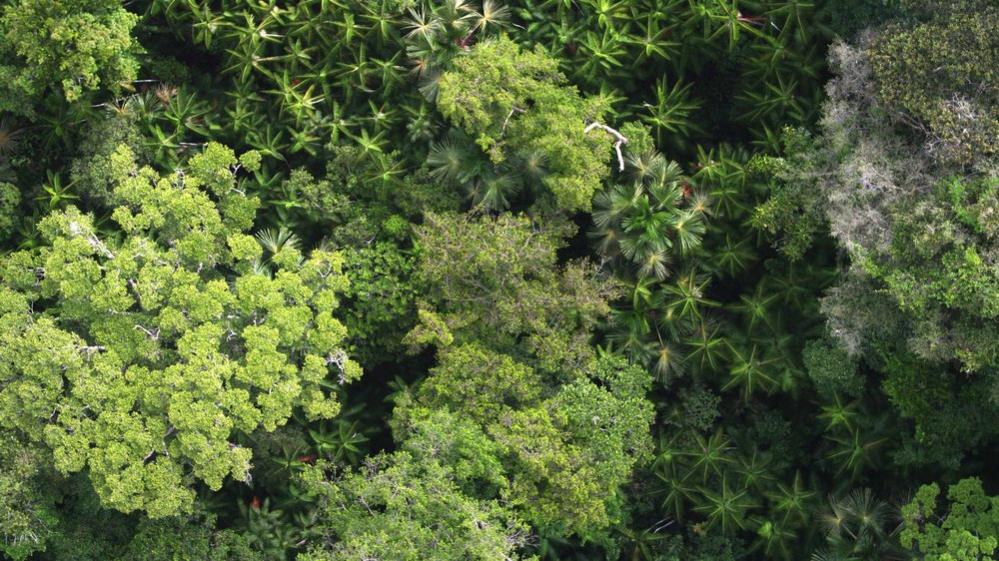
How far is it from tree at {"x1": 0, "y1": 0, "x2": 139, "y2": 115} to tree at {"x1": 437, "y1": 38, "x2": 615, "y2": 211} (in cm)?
→ 740

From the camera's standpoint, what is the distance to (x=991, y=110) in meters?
30.6

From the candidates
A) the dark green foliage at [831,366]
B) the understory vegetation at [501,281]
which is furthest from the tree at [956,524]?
the dark green foliage at [831,366]

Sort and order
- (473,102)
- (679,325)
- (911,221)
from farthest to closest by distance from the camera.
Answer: (679,325) < (473,102) < (911,221)

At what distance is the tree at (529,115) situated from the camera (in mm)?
32469

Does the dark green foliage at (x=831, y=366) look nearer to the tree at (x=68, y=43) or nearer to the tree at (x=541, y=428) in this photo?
the tree at (x=541, y=428)

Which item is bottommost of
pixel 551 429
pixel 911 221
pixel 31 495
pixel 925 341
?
pixel 31 495

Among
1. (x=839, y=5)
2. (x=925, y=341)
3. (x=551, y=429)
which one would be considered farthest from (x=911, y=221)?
(x=551, y=429)

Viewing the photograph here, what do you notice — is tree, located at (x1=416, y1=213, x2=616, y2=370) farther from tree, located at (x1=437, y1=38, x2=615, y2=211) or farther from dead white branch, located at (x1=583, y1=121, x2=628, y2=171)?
dead white branch, located at (x1=583, y1=121, x2=628, y2=171)

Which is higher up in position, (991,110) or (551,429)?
(991,110)

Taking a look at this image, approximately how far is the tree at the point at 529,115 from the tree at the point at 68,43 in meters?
7.40

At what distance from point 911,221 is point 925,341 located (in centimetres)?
242

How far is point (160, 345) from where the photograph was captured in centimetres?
3306

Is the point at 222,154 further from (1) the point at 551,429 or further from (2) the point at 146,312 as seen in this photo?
(1) the point at 551,429

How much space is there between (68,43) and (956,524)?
71.2 ft
